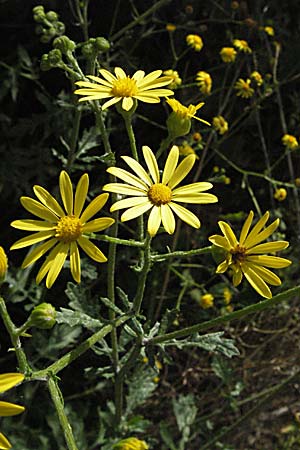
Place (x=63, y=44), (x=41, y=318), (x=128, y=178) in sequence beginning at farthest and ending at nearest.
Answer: (x=63, y=44) → (x=128, y=178) → (x=41, y=318)

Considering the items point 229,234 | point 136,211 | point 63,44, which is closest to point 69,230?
point 136,211

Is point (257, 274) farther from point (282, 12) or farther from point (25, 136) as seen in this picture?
point (282, 12)

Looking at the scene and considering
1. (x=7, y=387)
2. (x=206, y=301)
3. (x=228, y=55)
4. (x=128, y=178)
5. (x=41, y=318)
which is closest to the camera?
(x=7, y=387)

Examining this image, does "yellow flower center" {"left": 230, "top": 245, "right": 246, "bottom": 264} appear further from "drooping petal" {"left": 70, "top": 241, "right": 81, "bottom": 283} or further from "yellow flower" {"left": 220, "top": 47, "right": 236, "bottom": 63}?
"yellow flower" {"left": 220, "top": 47, "right": 236, "bottom": 63}

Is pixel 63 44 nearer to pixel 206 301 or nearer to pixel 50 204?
pixel 50 204

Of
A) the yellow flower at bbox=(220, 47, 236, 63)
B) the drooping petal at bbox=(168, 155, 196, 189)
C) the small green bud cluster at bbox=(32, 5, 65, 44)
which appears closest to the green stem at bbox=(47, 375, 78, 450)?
the drooping petal at bbox=(168, 155, 196, 189)

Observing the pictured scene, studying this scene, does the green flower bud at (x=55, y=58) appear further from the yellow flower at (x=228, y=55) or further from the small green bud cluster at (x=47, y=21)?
the yellow flower at (x=228, y=55)
